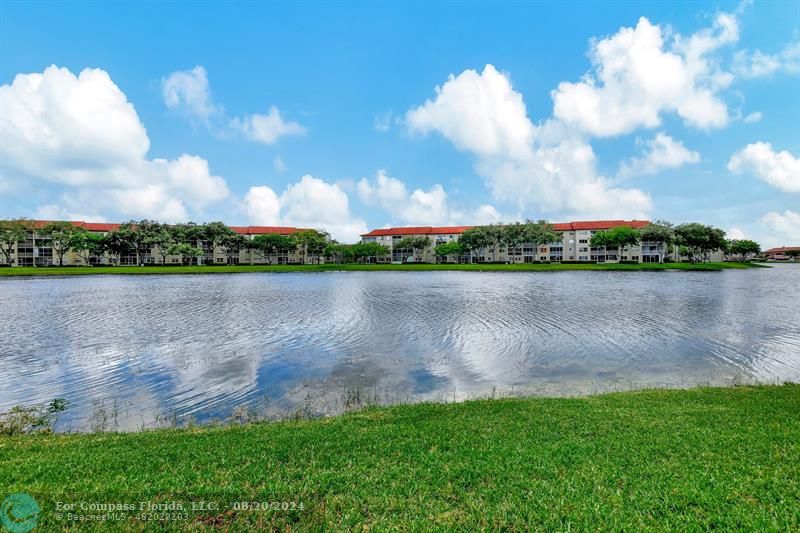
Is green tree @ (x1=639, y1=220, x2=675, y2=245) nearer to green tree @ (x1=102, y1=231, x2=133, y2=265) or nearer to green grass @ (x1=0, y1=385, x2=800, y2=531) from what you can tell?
green grass @ (x1=0, y1=385, x2=800, y2=531)

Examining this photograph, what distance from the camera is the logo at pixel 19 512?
13.3 feet

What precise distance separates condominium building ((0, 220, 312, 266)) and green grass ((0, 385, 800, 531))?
11829cm

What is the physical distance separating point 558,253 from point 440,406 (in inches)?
5346

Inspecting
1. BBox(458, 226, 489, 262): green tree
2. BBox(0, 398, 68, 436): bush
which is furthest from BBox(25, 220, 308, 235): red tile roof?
BBox(0, 398, 68, 436): bush

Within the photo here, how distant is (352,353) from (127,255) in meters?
130

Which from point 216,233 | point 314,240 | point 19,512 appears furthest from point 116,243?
point 19,512

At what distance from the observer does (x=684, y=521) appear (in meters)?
4.15

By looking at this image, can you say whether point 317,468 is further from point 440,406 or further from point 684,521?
point 684,521

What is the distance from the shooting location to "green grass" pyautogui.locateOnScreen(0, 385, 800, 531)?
428 cm

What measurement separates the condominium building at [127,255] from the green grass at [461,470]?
388 ft

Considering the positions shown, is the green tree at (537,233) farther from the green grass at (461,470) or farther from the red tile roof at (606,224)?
the green grass at (461,470)

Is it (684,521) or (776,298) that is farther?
(776,298)

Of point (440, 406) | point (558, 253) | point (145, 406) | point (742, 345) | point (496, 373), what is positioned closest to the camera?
point (440, 406)

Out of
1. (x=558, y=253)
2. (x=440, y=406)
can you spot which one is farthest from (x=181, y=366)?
(x=558, y=253)
